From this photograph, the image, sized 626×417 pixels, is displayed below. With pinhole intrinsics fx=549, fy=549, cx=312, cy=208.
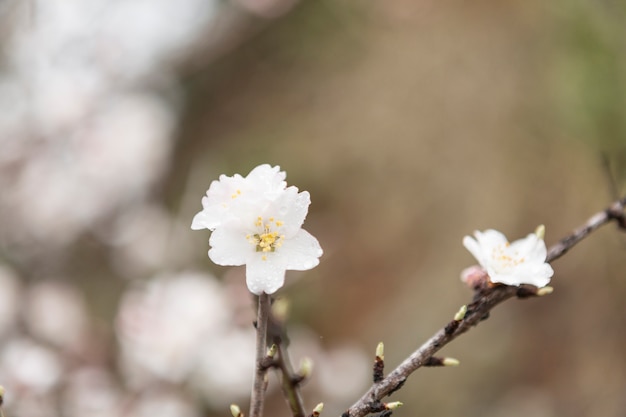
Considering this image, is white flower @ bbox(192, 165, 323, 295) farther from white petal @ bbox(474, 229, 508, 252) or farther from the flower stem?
white petal @ bbox(474, 229, 508, 252)

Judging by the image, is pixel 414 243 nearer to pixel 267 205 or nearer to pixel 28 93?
pixel 28 93

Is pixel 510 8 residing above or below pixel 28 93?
above

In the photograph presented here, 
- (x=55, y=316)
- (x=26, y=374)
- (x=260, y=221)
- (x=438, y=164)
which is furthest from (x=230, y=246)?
(x=438, y=164)

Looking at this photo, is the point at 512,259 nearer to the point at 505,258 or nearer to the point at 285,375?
the point at 505,258

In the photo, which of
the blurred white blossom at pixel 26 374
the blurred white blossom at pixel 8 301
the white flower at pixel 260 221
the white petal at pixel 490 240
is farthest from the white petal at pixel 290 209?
the blurred white blossom at pixel 8 301

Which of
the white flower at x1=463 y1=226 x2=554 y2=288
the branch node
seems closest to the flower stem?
the branch node

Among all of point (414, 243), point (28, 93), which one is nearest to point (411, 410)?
point (414, 243)
